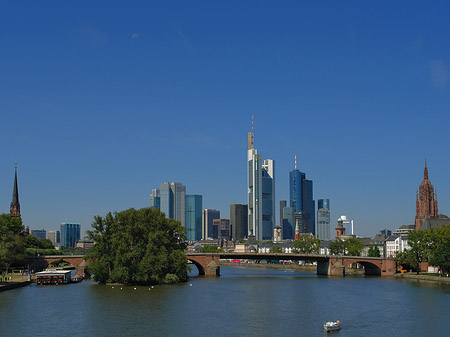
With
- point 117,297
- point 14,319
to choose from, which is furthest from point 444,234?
point 14,319

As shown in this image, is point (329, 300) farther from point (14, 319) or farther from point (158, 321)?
point (14, 319)

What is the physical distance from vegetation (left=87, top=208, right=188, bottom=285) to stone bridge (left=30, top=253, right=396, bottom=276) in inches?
1182

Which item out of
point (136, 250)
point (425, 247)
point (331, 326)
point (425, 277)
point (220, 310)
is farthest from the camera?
point (425, 247)

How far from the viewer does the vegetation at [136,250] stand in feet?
394

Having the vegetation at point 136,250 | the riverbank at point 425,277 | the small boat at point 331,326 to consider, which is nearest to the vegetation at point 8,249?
the vegetation at point 136,250

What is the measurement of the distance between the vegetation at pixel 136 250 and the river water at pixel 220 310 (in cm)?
416

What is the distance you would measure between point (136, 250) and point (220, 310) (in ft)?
128

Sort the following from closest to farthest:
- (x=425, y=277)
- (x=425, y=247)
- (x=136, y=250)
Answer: (x=136, y=250), (x=425, y=277), (x=425, y=247)

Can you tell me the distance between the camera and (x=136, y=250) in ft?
399

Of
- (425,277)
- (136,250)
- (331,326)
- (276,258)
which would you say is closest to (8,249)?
(136,250)

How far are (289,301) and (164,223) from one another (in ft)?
134

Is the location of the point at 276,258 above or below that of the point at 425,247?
below

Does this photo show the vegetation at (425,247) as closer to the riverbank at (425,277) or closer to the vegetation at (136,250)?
the riverbank at (425,277)

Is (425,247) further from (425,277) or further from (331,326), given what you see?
(331,326)
